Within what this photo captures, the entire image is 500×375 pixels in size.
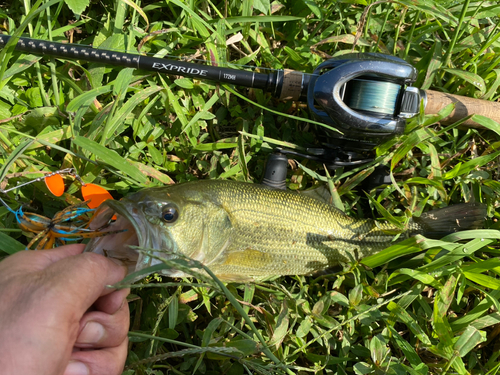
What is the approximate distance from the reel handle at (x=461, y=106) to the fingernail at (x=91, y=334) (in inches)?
119

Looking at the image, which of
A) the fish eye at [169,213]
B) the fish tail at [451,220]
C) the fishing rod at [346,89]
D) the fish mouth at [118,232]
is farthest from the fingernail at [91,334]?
the fish tail at [451,220]

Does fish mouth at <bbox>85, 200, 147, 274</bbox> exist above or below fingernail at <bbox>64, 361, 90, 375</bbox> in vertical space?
above

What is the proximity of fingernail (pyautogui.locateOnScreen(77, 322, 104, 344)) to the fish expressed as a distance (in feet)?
1.25

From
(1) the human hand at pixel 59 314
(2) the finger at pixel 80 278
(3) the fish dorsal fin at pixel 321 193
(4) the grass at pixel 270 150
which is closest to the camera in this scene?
(1) the human hand at pixel 59 314

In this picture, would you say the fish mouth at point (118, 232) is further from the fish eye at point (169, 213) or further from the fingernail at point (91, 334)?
the fingernail at point (91, 334)

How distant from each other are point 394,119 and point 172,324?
2379mm

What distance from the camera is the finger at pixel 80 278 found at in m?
1.63

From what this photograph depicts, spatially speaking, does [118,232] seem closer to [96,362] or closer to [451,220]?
[96,362]

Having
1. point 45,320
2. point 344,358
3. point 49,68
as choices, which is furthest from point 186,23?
point 344,358

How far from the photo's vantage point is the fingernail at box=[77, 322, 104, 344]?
189cm

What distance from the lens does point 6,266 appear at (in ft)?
5.65

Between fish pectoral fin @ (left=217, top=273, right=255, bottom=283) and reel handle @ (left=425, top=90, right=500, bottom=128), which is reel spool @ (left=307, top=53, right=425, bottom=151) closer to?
reel handle @ (left=425, top=90, right=500, bottom=128)

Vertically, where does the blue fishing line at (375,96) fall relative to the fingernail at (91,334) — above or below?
above

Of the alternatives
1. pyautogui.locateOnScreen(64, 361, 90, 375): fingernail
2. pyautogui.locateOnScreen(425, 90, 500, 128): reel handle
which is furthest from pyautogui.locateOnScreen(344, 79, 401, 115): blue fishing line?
pyautogui.locateOnScreen(64, 361, 90, 375): fingernail
